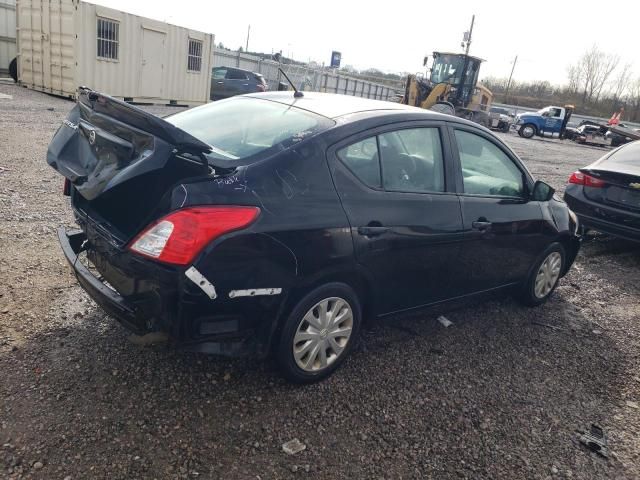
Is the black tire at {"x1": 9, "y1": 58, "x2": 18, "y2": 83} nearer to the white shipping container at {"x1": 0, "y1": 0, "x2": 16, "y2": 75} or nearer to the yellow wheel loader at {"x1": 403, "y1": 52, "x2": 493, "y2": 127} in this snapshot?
the white shipping container at {"x1": 0, "y1": 0, "x2": 16, "y2": 75}

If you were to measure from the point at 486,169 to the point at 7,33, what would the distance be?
21.2m

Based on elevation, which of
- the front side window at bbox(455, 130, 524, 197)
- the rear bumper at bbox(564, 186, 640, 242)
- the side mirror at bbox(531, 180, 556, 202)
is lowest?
the rear bumper at bbox(564, 186, 640, 242)

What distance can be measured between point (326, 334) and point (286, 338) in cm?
29

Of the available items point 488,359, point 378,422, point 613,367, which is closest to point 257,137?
point 378,422

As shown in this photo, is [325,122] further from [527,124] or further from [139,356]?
[527,124]

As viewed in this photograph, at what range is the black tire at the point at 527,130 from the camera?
30.7 meters

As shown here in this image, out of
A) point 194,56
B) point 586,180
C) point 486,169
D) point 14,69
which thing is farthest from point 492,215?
point 14,69

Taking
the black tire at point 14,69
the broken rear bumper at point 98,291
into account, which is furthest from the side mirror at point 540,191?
the black tire at point 14,69

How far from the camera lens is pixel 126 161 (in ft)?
8.36

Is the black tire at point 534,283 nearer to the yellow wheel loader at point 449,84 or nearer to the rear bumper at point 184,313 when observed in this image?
the rear bumper at point 184,313

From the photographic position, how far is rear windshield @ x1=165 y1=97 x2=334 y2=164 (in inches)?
110

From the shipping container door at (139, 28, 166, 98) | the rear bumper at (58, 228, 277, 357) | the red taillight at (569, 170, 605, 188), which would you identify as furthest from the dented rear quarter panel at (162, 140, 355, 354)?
the shipping container door at (139, 28, 166, 98)

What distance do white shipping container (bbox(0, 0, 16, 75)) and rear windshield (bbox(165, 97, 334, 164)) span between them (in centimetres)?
1939

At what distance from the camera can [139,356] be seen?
3.01 m
